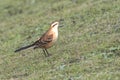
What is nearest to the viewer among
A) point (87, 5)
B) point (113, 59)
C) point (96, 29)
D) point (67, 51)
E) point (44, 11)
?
point (113, 59)

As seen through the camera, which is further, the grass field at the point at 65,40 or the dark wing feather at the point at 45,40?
the dark wing feather at the point at 45,40

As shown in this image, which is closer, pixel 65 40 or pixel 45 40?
pixel 45 40

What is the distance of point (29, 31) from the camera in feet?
54.3

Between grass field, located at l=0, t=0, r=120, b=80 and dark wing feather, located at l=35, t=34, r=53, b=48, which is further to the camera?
dark wing feather, located at l=35, t=34, r=53, b=48

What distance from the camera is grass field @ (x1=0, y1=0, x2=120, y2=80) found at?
1098 cm

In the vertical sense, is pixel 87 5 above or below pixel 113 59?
above

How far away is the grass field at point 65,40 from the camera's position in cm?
1098

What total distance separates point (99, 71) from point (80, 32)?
4334 mm

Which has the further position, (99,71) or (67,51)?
(67,51)

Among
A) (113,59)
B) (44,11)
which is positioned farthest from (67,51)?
(44,11)

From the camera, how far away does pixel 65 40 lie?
560 inches

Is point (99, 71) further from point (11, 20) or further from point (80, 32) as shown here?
point (11, 20)

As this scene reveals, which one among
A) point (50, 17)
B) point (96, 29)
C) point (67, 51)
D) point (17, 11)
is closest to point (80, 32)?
point (96, 29)

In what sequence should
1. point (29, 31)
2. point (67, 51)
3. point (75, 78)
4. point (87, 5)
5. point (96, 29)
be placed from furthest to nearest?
point (87, 5) < point (29, 31) < point (96, 29) < point (67, 51) < point (75, 78)
